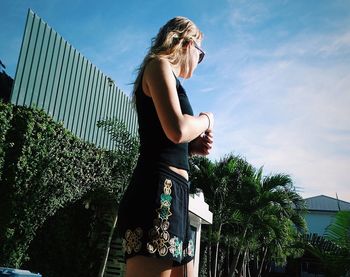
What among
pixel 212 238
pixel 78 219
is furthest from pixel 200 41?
pixel 212 238

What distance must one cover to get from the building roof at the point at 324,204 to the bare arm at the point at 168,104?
30197mm

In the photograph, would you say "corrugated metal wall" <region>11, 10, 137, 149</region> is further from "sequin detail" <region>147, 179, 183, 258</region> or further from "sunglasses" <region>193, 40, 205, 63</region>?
"sequin detail" <region>147, 179, 183, 258</region>

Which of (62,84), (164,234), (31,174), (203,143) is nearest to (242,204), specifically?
(62,84)

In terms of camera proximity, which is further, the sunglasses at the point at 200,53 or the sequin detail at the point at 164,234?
the sunglasses at the point at 200,53

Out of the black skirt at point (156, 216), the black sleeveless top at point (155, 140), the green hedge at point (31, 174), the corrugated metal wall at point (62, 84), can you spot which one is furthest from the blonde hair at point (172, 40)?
the green hedge at point (31, 174)

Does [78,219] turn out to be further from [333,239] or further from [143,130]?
[143,130]

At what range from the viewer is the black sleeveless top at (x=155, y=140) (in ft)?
4.39

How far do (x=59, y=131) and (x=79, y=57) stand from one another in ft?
6.35

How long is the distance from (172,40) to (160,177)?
0.64 m

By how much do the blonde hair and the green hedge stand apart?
431cm

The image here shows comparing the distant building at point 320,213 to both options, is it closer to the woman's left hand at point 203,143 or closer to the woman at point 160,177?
Result: the woman's left hand at point 203,143

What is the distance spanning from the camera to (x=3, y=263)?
206 inches

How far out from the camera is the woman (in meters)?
1.21

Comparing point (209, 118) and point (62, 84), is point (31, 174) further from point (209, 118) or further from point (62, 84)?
point (209, 118)
